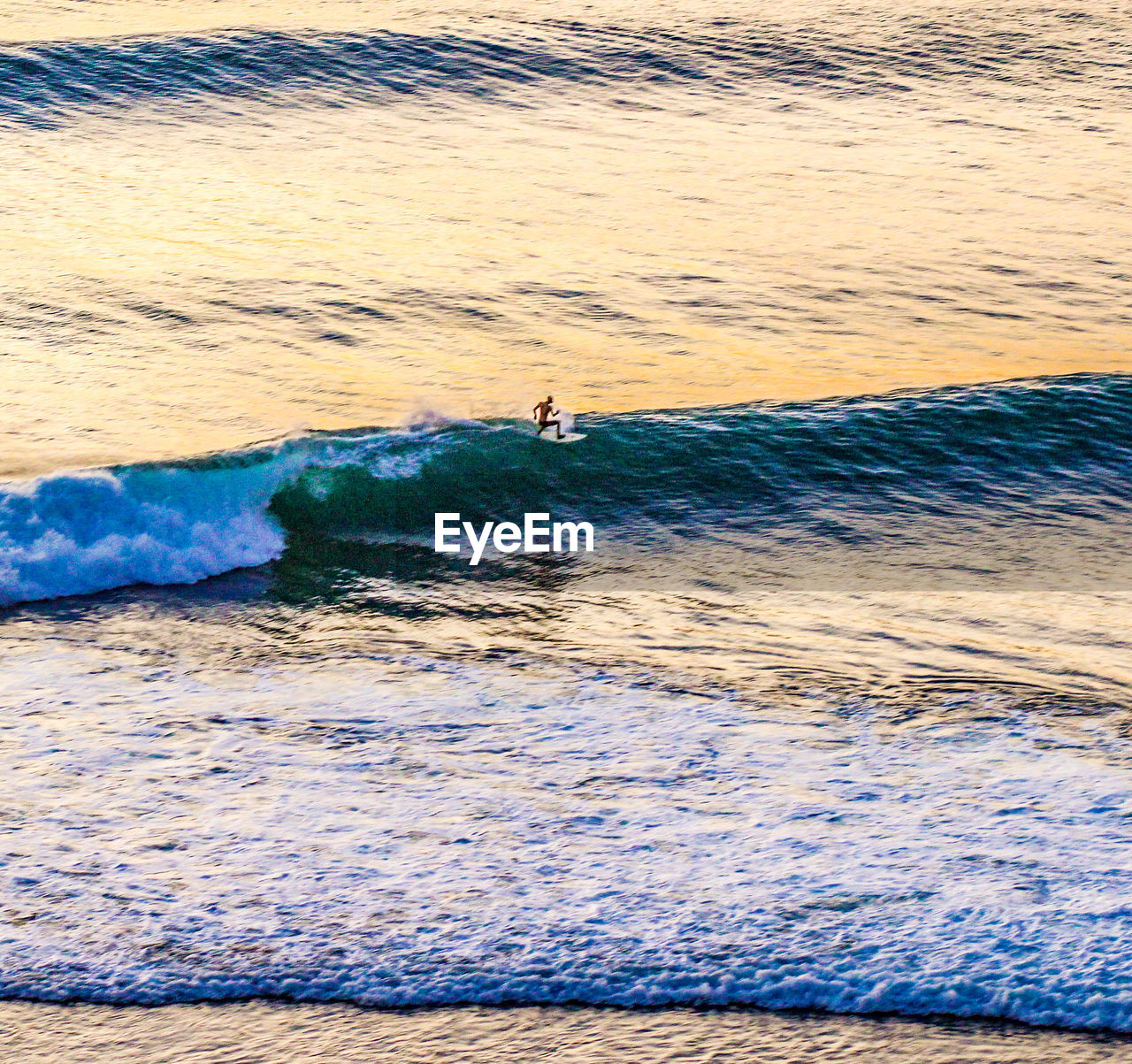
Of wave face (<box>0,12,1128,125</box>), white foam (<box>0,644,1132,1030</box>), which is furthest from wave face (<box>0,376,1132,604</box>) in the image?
wave face (<box>0,12,1128,125</box>)

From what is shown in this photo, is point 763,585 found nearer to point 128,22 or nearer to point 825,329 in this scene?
point 825,329

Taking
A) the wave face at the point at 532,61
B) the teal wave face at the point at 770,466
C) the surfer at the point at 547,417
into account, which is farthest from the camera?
the wave face at the point at 532,61

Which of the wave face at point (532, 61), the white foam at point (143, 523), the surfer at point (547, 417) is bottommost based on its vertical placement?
the white foam at point (143, 523)

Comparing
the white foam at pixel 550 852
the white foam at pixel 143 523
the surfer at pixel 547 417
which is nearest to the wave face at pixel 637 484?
the white foam at pixel 143 523

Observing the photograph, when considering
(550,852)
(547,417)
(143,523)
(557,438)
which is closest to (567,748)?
(550,852)

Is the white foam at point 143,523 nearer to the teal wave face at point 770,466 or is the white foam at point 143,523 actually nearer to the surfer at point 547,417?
the teal wave face at point 770,466

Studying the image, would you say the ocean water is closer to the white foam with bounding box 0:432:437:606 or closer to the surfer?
the white foam with bounding box 0:432:437:606
